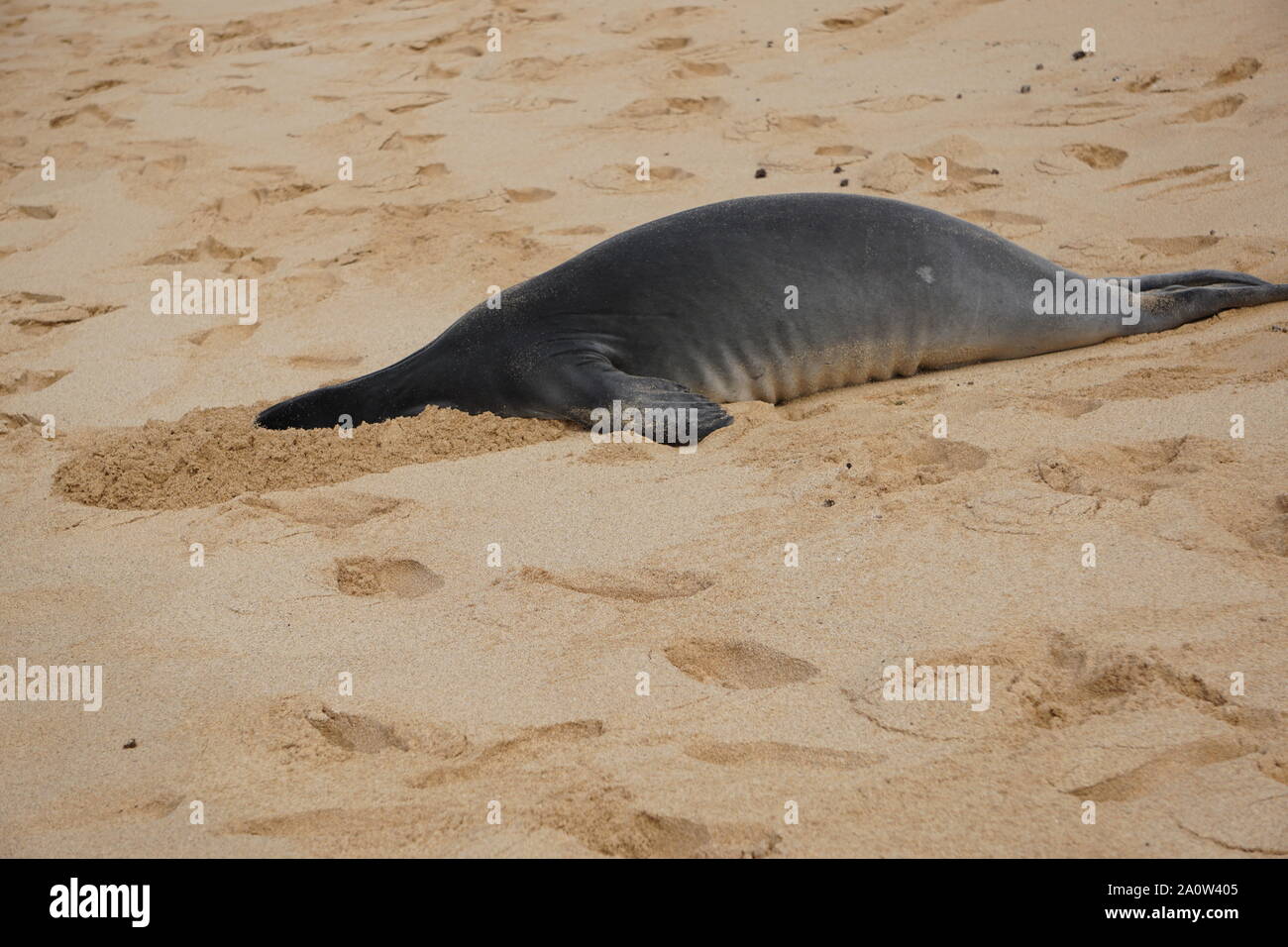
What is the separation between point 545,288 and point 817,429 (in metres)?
1.13

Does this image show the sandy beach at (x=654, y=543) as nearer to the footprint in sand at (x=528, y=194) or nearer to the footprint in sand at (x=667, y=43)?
the footprint in sand at (x=528, y=194)

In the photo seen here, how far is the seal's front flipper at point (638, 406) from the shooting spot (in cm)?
338

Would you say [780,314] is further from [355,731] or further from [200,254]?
[200,254]

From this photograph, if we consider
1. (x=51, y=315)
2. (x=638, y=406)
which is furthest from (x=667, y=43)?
(x=638, y=406)

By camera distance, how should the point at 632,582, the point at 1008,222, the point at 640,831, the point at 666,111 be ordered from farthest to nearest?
the point at 666,111 < the point at 1008,222 < the point at 632,582 < the point at 640,831

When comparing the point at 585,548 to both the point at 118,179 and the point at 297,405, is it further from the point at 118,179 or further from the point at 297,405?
the point at 118,179

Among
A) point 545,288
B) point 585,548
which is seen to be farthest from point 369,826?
point 545,288

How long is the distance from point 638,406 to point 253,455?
42.0 inches

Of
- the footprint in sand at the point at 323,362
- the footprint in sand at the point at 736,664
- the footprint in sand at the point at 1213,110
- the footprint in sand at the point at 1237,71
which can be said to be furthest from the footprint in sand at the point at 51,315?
the footprint in sand at the point at 1237,71

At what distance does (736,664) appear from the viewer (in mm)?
2182

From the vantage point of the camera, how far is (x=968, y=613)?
2230 millimetres

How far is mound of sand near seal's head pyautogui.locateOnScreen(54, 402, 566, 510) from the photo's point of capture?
3.22m

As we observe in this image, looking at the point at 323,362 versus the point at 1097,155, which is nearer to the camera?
the point at 323,362

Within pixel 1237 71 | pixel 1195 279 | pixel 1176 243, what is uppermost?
pixel 1237 71
